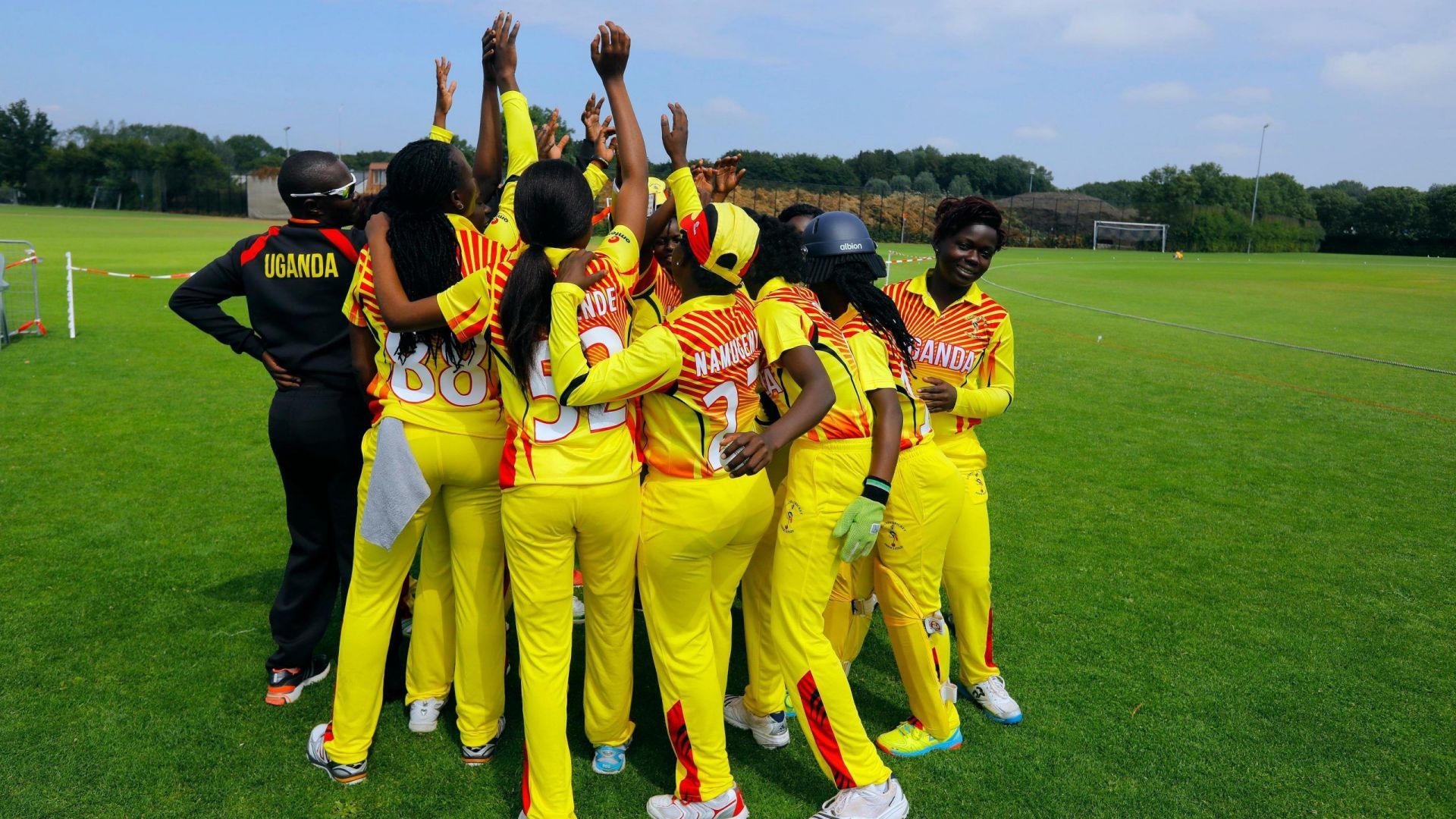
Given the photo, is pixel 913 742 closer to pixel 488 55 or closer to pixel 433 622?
pixel 433 622

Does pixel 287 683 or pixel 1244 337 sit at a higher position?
pixel 1244 337

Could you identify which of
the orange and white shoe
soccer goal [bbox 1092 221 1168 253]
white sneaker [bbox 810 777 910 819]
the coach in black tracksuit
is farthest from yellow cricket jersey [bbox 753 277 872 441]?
soccer goal [bbox 1092 221 1168 253]

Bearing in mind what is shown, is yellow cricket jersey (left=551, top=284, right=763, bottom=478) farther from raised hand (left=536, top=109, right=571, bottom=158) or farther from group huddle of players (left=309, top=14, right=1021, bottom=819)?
raised hand (left=536, top=109, right=571, bottom=158)

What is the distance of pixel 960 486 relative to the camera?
166 inches

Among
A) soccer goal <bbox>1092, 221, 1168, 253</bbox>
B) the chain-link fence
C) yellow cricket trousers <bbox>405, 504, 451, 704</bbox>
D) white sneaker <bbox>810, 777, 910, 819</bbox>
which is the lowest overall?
white sneaker <bbox>810, 777, 910, 819</bbox>

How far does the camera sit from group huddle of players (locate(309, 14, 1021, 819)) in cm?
339

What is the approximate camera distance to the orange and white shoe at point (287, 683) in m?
4.48

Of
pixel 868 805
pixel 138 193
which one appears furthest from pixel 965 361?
pixel 138 193

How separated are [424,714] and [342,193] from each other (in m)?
2.49

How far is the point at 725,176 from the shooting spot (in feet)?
17.0

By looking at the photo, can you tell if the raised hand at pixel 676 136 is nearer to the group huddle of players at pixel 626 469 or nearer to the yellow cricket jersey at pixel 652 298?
the group huddle of players at pixel 626 469

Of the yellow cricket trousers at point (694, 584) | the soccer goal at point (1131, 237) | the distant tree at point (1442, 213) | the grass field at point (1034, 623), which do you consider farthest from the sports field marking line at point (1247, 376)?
the distant tree at point (1442, 213)

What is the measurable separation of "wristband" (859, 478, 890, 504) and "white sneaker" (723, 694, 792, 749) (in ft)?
4.21

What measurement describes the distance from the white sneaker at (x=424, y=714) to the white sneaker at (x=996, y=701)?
2.66m
